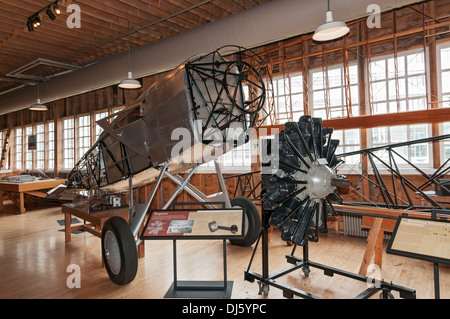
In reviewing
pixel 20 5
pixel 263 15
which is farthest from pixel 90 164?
pixel 263 15

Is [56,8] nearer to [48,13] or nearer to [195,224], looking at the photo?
[48,13]

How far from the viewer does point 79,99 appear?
11180 millimetres

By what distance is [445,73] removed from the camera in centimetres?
486

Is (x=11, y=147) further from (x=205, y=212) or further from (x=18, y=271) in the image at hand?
(x=205, y=212)

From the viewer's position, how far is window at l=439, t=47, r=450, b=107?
190 inches

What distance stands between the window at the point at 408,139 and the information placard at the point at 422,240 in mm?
3191

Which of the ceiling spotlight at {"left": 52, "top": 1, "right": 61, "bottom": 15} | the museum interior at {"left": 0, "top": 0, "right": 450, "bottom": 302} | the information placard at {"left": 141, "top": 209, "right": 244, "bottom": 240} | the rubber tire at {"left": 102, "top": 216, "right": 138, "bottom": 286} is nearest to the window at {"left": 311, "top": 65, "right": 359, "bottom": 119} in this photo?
the museum interior at {"left": 0, "top": 0, "right": 450, "bottom": 302}

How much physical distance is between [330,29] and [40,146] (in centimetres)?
1348

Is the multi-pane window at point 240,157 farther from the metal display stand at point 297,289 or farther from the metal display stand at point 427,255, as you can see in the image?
the metal display stand at point 427,255

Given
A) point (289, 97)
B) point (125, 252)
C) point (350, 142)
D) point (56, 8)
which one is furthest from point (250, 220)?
point (56, 8)

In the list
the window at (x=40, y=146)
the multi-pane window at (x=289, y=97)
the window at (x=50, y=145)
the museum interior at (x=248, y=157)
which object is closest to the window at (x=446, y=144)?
the museum interior at (x=248, y=157)

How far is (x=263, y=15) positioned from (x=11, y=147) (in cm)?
1520

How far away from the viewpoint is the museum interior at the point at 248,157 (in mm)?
2893
